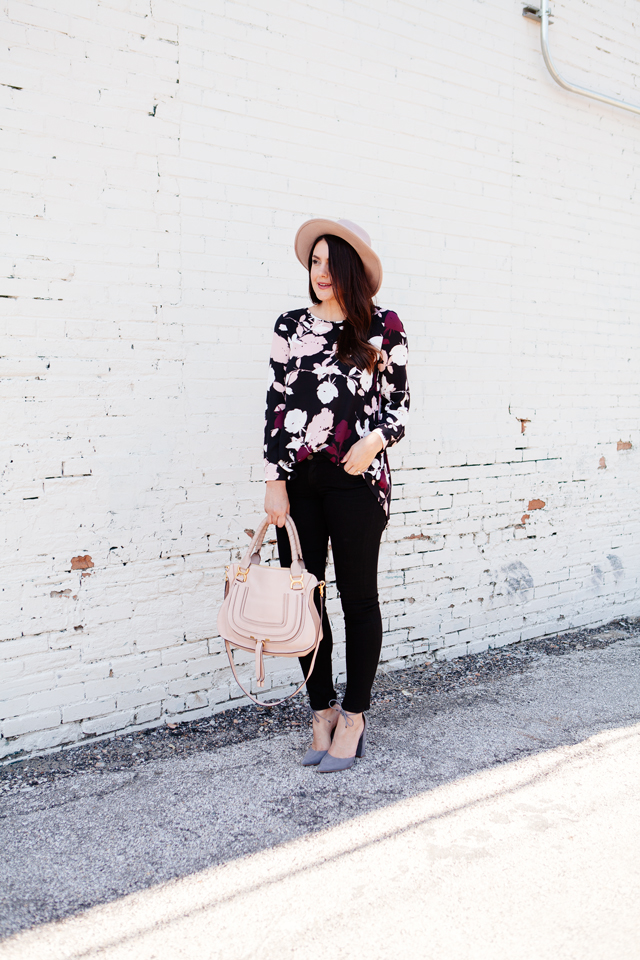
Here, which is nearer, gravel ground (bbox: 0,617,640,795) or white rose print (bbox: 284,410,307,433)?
white rose print (bbox: 284,410,307,433)

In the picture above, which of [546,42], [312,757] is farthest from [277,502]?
[546,42]

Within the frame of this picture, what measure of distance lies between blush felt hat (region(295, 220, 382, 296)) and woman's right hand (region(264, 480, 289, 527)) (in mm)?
764

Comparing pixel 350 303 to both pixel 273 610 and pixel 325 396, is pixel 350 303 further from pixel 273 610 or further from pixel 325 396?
pixel 273 610

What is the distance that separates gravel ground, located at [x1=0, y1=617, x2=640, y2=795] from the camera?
2.48m

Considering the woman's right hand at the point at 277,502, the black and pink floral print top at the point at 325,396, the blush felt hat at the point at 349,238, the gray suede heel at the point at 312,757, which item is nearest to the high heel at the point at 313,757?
the gray suede heel at the point at 312,757

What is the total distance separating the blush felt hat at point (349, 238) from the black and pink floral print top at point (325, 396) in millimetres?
141

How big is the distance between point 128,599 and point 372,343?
53.5 inches

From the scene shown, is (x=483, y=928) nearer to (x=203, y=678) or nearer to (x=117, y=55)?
(x=203, y=678)

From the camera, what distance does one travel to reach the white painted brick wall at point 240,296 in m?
2.49

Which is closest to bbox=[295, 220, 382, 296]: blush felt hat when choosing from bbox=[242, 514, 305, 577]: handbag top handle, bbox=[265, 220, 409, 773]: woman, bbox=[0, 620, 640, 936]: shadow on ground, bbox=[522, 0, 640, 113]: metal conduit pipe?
bbox=[265, 220, 409, 773]: woman

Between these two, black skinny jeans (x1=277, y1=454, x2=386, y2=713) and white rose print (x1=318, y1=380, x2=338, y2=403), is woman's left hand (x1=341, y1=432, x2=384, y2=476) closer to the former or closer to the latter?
black skinny jeans (x1=277, y1=454, x2=386, y2=713)

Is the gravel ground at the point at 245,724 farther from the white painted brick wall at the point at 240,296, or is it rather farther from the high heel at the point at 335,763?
the high heel at the point at 335,763

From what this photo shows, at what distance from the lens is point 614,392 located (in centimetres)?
437

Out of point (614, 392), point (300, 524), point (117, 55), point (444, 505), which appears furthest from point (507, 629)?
point (117, 55)
